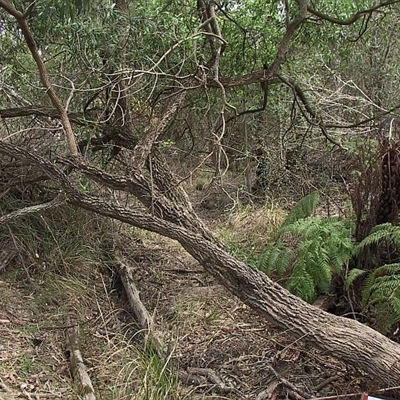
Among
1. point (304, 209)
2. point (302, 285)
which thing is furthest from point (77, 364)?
point (304, 209)

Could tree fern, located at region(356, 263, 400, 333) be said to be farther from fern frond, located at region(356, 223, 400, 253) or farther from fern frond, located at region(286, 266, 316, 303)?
fern frond, located at region(286, 266, 316, 303)

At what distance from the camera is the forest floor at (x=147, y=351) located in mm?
3240

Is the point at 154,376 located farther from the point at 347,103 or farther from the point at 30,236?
the point at 347,103

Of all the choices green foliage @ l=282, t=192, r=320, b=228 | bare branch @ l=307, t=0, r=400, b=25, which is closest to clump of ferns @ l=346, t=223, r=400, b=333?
green foliage @ l=282, t=192, r=320, b=228

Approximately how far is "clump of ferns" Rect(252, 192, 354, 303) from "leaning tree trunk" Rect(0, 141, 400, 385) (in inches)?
19.7

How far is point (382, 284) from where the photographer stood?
11.6ft

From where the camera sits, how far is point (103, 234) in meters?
5.50

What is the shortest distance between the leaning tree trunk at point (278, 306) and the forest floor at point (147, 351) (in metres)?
0.16

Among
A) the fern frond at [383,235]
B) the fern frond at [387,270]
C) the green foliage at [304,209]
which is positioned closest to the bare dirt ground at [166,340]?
the fern frond at [387,270]

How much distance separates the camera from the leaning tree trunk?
317 centimetres

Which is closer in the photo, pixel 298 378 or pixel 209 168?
pixel 298 378

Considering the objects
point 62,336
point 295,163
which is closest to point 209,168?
point 295,163

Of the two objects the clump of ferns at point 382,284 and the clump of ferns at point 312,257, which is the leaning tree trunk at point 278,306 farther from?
the clump of ferns at point 312,257

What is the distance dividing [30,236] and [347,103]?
470 centimetres
